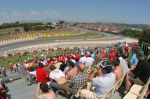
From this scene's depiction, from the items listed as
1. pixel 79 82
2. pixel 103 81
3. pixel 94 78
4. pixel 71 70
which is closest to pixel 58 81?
pixel 71 70

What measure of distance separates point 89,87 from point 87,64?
2.85m

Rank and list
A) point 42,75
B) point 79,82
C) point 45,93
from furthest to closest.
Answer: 1. point 42,75
2. point 79,82
3. point 45,93

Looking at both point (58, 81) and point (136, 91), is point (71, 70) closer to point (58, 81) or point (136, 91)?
point (58, 81)

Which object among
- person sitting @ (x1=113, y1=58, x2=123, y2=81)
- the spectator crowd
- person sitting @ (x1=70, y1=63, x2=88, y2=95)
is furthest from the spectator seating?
person sitting @ (x1=70, y1=63, x2=88, y2=95)

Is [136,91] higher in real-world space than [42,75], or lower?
higher

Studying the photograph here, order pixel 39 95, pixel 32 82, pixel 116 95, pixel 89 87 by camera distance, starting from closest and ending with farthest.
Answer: pixel 39 95, pixel 89 87, pixel 116 95, pixel 32 82

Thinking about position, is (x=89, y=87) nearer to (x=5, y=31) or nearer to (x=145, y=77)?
(x=145, y=77)

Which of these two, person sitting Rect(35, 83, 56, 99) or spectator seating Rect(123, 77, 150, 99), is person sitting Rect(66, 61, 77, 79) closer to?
spectator seating Rect(123, 77, 150, 99)

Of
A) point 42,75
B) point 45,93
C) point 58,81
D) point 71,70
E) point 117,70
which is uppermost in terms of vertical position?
point 117,70

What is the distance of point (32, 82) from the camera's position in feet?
46.6

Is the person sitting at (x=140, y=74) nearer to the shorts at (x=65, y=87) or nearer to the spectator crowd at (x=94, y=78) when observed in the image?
the spectator crowd at (x=94, y=78)

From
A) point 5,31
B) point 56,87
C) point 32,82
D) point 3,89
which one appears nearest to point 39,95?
point 56,87

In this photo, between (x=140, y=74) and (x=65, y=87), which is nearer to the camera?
(x=140, y=74)

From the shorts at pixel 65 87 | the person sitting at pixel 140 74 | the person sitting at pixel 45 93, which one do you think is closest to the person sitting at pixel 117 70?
the person sitting at pixel 140 74
